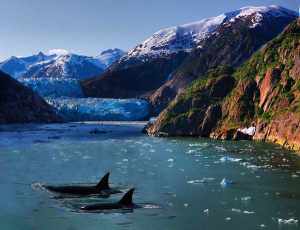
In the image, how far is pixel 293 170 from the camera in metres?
59.1

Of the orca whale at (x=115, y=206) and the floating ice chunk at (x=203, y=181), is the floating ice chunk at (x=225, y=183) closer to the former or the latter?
the floating ice chunk at (x=203, y=181)

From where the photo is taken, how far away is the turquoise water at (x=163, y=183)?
1462 inches

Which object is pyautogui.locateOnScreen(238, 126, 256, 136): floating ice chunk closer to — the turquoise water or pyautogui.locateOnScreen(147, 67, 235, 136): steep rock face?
pyautogui.locateOnScreen(147, 67, 235, 136): steep rock face

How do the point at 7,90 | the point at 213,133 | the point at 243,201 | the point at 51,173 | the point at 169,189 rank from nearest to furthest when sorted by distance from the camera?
the point at 243,201
the point at 169,189
the point at 51,173
the point at 213,133
the point at 7,90

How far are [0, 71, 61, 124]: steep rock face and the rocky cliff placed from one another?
7031 cm

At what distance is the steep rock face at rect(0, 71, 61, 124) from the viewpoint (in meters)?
181

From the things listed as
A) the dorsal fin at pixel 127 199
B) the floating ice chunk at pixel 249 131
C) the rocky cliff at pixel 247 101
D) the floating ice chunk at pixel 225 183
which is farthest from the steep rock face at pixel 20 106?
the dorsal fin at pixel 127 199

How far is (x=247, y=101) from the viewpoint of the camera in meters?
106

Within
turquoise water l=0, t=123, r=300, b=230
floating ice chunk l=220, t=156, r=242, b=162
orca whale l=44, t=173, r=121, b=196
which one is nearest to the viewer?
turquoise water l=0, t=123, r=300, b=230

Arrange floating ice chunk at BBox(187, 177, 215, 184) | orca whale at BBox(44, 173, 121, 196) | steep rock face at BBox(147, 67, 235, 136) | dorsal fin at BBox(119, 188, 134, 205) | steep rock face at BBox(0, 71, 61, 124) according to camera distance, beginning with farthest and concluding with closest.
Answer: steep rock face at BBox(0, 71, 61, 124) < steep rock face at BBox(147, 67, 235, 136) < floating ice chunk at BBox(187, 177, 215, 184) < orca whale at BBox(44, 173, 121, 196) < dorsal fin at BBox(119, 188, 134, 205)

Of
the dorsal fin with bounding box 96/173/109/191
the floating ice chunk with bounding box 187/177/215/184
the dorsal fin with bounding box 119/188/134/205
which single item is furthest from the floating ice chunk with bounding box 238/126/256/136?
the dorsal fin with bounding box 119/188/134/205

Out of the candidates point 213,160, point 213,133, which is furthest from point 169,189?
point 213,133

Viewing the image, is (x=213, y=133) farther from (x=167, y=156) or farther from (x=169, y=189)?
(x=169, y=189)

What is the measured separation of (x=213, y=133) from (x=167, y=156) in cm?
3225
